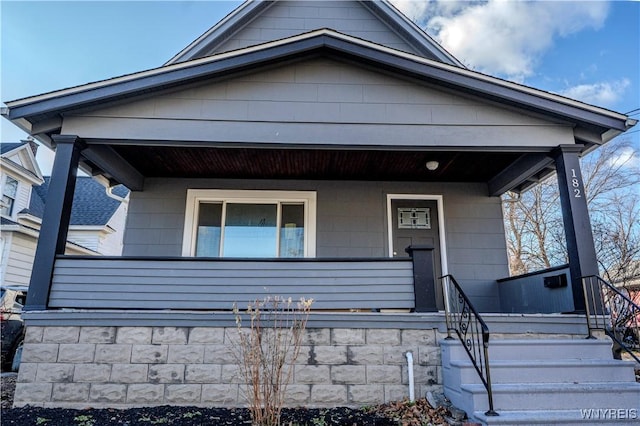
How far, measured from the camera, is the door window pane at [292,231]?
686 cm

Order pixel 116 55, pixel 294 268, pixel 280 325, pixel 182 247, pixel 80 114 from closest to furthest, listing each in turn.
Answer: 1. pixel 280 325
2. pixel 294 268
3. pixel 80 114
4. pixel 182 247
5. pixel 116 55

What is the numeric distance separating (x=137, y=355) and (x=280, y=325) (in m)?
1.60

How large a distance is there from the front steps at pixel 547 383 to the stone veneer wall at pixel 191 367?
0.56 metres

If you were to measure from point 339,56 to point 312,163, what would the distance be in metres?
1.63

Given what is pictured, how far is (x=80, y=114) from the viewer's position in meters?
5.25

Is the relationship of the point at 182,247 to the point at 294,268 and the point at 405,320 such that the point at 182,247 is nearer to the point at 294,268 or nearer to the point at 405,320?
the point at 294,268

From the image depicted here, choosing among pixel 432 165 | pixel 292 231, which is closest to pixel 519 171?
pixel 432 165

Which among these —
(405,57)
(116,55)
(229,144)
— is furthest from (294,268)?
(116,55)

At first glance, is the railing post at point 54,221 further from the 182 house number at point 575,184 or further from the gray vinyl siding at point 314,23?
the 182 house number at point 575,184

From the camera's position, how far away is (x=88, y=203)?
16.1 metres

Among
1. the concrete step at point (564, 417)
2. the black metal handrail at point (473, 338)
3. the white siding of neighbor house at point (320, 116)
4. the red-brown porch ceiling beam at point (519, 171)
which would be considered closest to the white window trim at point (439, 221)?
the red-brown porch ceiling beam at point (519, 171)

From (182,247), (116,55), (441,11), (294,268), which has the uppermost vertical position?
(441,11)

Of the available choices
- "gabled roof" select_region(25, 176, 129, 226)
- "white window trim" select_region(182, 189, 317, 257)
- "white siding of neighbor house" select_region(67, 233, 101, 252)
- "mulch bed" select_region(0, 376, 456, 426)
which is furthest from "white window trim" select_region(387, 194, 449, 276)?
"white siding of neighbor house" select_region(67, 233, 101, 252)

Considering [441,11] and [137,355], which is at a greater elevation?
[441,11]
